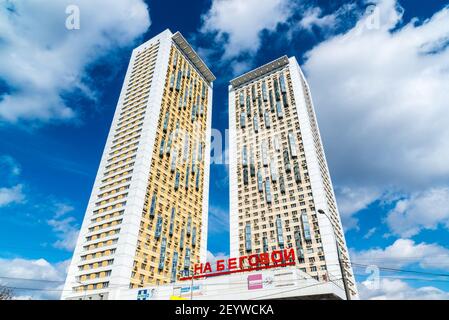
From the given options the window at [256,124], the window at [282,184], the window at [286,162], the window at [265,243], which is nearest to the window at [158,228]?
the window at [265,243]

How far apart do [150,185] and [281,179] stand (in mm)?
36643


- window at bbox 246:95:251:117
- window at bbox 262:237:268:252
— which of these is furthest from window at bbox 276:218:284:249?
window at bbox 246:95:251:117

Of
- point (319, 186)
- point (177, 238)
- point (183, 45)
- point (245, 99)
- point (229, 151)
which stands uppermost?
point (183, 45)

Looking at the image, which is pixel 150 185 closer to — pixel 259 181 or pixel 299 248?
pixel 259 181

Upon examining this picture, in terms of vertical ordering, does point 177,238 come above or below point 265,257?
above

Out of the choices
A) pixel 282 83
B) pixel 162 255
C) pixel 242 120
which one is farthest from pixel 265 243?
pixel 282 83

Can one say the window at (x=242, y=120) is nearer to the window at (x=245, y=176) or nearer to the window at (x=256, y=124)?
the window at (x=256, y=124)

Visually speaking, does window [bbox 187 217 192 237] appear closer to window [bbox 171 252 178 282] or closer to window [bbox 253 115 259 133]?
window [bbox 171 252 178 282]

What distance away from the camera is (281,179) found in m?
80.2
